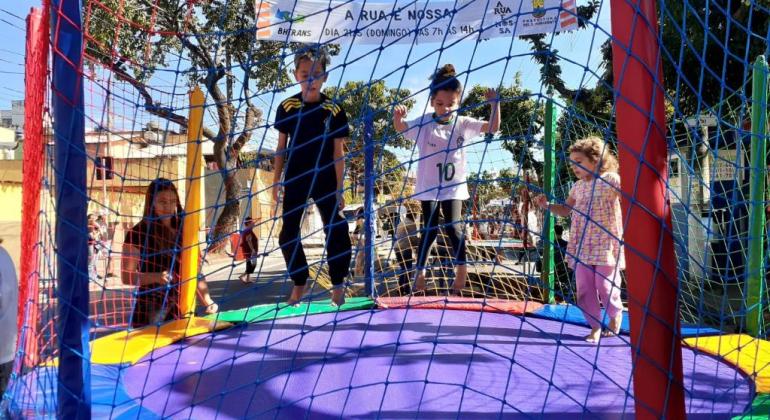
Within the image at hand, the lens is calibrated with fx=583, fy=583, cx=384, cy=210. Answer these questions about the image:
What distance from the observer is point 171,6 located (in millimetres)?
6004

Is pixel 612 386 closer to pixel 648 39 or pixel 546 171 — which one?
pixel 648 39

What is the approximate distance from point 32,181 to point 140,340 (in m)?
1.04

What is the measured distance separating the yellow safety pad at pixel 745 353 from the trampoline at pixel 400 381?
0.05 meters

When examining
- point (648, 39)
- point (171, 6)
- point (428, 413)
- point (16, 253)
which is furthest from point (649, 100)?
point (16, 253)

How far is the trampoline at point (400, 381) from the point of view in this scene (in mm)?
1813

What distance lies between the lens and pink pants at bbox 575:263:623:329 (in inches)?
109

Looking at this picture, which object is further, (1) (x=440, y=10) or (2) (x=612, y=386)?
(1) (x=440, y=10)

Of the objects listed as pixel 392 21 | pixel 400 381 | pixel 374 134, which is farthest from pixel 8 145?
pixel 400 381

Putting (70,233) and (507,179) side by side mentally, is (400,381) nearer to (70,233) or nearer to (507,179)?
(507,179)

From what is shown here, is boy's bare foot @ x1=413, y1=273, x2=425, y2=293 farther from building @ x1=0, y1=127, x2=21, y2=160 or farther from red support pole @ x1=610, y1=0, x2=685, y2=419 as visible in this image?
building @ x1=0, y1=127, x2=21, y2=160

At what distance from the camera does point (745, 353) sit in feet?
8.28

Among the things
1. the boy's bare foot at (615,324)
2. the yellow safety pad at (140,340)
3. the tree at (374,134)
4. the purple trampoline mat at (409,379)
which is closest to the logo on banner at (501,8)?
the tree at (374,134)

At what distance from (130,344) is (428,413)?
1674 mm

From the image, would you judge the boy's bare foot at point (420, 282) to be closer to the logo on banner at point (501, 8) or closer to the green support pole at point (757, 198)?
the green support pole at point (757, 198)
